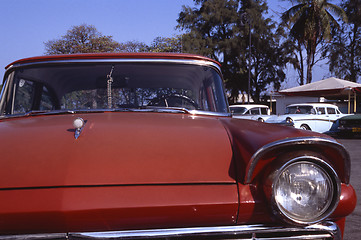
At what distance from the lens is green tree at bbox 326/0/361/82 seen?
94.7ft

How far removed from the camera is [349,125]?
47.1ft

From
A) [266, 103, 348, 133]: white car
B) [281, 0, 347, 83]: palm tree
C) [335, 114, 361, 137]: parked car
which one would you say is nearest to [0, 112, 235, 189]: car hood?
[266, 103, 348, 133]: white car

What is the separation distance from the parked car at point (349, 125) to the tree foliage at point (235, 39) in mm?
15937

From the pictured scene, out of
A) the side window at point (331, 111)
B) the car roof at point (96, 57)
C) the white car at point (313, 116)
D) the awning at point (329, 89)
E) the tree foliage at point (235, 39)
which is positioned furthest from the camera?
the tree foliage at point (235, 39)

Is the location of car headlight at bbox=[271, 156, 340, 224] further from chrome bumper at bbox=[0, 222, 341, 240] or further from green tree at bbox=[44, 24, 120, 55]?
green tree at bbox=[44, 24, 120, 55]

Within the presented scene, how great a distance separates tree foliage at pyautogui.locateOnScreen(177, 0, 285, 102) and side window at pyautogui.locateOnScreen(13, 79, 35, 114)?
27021 millimetres

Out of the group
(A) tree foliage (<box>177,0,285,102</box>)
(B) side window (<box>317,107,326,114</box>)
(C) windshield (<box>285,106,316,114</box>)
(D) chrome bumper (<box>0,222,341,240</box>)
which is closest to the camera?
(D) chrome bumper (<box>0,222,341,240</box>)

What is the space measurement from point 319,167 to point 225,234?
1.47 feet

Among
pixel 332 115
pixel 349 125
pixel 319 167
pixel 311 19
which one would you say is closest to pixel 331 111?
pixel 332 115

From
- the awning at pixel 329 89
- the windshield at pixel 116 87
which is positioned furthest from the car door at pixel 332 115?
the windshield at pixel 116 87

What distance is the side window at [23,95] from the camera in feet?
7.64

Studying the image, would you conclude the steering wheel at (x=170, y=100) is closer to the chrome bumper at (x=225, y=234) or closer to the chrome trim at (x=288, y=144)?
the chrome trim at (x=288, y=144)

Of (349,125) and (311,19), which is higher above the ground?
(311,19)

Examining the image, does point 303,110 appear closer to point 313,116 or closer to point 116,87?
point 313,116
